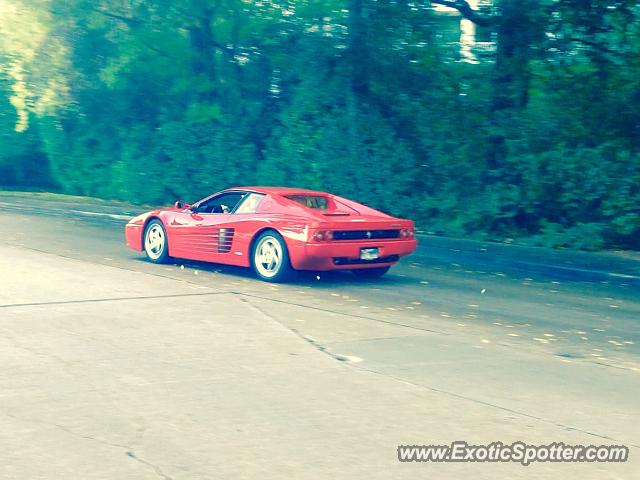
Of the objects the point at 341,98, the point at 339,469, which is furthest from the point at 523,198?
the point at 339,469

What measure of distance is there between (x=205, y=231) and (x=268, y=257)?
1220mm

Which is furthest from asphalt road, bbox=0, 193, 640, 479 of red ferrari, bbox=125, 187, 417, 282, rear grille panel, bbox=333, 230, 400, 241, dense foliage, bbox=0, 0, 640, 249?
dense foliage, bbox=0, 0, 640, 249

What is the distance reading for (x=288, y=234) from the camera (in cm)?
1312

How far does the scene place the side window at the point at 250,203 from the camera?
1387 cm

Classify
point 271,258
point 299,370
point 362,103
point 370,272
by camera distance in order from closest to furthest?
point 299,370
point 271,258
point 370,272
point 362,103

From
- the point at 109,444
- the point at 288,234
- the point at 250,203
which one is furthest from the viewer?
the point at 250,203

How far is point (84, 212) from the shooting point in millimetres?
26969

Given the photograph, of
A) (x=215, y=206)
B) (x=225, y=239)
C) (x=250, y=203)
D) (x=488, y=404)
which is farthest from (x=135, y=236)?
(x=488, y=404)

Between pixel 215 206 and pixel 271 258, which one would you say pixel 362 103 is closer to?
pixel 215 206

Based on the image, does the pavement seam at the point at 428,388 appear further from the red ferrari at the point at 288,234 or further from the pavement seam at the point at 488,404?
the red ferrari at the point at 288,234

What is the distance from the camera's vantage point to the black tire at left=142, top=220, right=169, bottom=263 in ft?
49.6

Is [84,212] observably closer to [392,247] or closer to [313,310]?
[392,247]

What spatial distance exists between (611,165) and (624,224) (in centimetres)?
112

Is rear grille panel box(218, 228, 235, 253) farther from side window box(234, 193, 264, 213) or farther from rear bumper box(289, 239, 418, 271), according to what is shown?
rear bumper box(289, 239, 418, 271)
